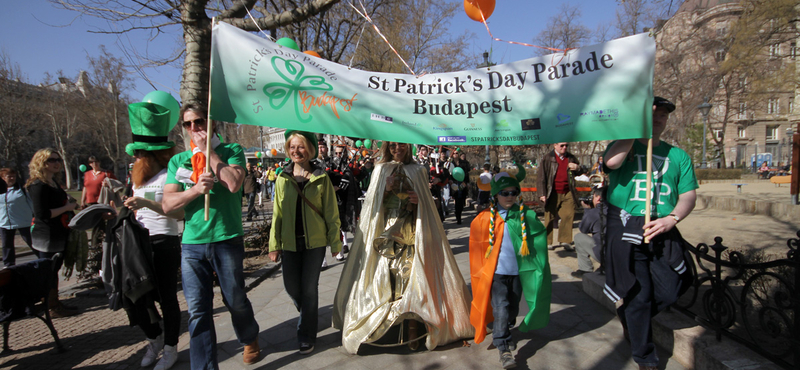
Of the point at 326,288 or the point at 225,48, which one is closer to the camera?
the point at 225,48

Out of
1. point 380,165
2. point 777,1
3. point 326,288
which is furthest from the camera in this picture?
point 777,1

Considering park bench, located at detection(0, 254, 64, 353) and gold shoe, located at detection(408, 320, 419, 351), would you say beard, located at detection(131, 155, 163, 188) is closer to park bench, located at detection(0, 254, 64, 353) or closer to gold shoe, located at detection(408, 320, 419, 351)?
park bench, located at detection(0, 254, 64, 353)

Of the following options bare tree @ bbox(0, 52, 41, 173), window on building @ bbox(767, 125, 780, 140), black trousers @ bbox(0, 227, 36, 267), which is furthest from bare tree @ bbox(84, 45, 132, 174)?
window on building @ bbox(767, 125, 780, 140)

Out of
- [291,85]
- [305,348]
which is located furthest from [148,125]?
[305,348]

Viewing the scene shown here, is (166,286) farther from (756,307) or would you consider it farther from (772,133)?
(772,133)

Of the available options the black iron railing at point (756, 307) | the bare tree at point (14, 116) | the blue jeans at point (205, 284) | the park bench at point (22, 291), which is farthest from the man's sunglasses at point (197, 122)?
the bare tree at point (14, 116)

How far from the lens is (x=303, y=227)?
3.06m

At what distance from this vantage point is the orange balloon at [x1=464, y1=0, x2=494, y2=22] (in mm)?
3436

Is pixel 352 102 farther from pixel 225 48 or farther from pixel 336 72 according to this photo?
pixel 225 48

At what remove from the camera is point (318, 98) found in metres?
2.50

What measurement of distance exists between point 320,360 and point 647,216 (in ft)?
8.25

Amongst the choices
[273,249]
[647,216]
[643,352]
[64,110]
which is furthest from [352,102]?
[64,110]

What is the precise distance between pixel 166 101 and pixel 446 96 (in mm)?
2324

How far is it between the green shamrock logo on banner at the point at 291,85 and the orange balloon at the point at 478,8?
1.73m
